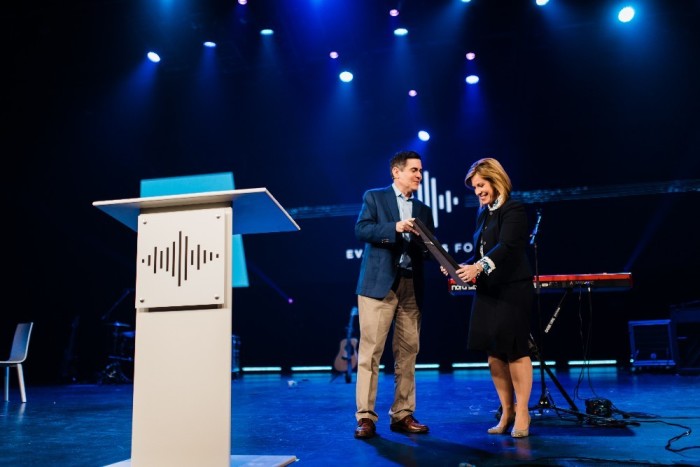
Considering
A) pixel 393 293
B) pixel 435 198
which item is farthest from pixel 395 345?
pixel 435 198

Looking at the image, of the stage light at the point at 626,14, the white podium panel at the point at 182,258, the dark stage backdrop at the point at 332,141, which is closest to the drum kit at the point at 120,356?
the dark stage backdrop at the point at 332,141

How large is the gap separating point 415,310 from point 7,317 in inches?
309

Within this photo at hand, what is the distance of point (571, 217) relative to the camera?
8828 mm

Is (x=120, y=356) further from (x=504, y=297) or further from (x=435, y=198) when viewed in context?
(x=504, y=297)

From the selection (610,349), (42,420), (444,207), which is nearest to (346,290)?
(444,207)


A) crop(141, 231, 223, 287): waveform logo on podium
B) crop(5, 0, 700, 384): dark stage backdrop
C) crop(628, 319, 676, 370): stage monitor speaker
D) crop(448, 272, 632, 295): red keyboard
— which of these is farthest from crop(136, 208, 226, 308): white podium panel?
crop(628, 319, 676, 370): stage monitor speaker

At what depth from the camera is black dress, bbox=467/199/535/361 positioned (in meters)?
2.95

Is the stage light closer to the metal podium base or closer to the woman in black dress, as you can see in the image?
the woman in black dress

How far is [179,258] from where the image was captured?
1.88m

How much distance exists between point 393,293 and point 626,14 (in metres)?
6.09

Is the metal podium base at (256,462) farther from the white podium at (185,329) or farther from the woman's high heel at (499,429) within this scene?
the woman's high heel at (499,429)

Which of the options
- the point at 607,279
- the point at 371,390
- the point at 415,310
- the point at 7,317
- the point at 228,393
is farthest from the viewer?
the point at 7,317

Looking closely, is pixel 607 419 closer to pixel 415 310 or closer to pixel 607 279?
pixel 607 279

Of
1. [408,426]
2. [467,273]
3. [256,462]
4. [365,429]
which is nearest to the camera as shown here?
[256,462]
